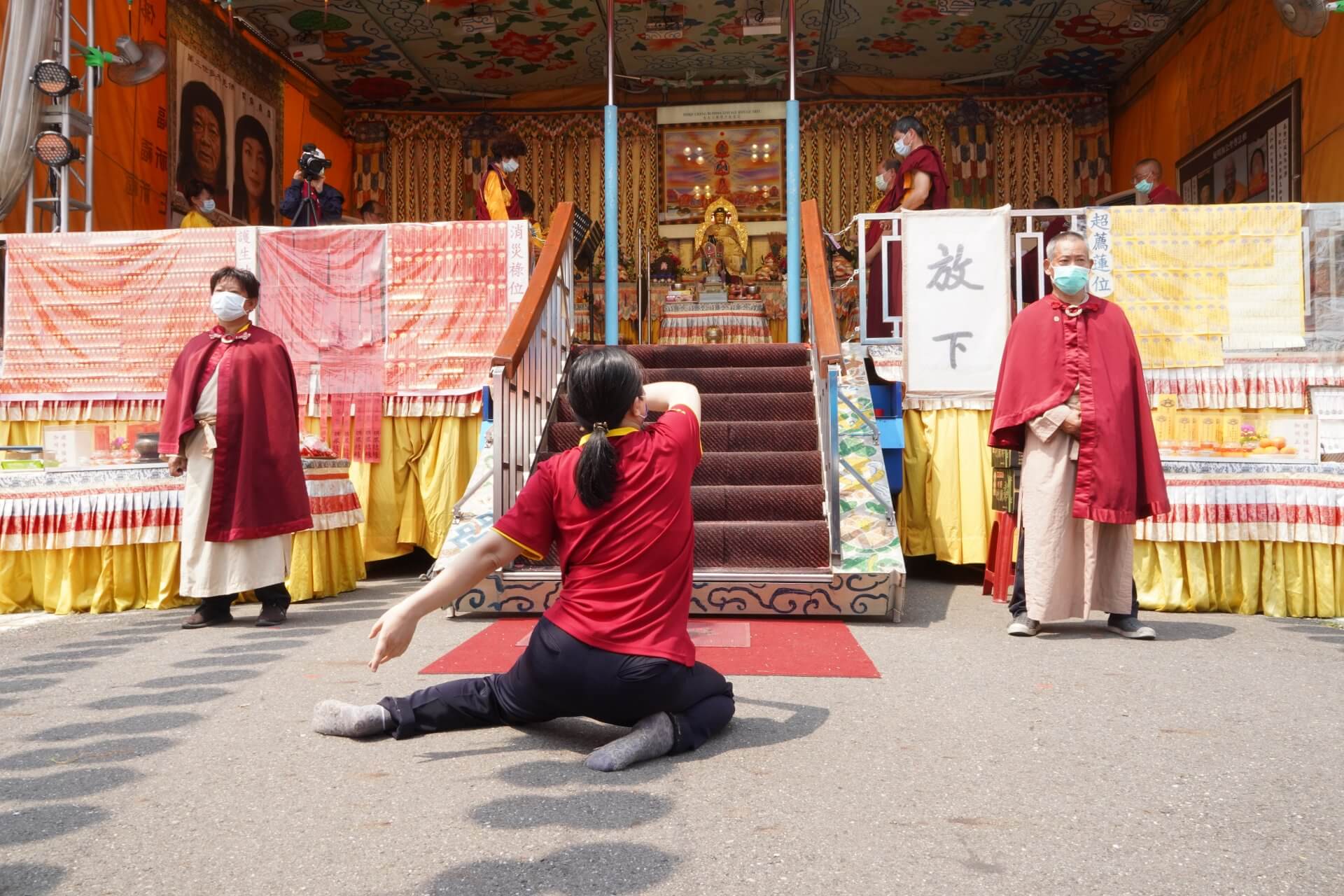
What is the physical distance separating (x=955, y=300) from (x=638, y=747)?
4.36 m

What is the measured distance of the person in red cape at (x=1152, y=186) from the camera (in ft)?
24.5

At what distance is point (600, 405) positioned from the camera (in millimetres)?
2357

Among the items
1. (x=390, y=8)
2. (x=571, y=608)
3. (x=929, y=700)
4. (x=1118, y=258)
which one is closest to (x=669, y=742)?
(x=571, y=608)

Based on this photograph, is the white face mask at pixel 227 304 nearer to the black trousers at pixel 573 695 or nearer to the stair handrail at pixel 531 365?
the stair handrail at pixel 531 365

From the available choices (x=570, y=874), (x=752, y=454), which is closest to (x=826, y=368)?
(x=752, y=454)

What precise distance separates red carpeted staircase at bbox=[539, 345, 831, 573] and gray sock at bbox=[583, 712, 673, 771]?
7.24ft

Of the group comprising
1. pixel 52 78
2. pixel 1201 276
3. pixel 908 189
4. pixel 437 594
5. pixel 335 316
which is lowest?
pixel 437 594

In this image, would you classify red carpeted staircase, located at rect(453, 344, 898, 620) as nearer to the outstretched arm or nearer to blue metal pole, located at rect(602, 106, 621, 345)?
blue metal pole, located at rect(602, 106, 621, 345)

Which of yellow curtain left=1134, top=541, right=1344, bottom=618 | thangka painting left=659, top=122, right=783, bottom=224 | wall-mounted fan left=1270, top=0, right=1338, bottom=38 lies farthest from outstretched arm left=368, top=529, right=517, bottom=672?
thangka painting left=659, top=122, right=783, bottom=224

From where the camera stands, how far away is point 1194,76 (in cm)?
1017

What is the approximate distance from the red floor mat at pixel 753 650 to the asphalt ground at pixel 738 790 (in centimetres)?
14

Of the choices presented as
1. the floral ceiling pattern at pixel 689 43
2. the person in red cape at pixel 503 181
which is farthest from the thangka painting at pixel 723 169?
the person in red cape at pixel 503 181

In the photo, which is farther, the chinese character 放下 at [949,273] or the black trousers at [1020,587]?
the chinese character 放下 at [949,273]

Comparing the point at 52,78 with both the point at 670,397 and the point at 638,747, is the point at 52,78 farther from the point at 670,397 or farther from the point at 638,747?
the point at 638,747
